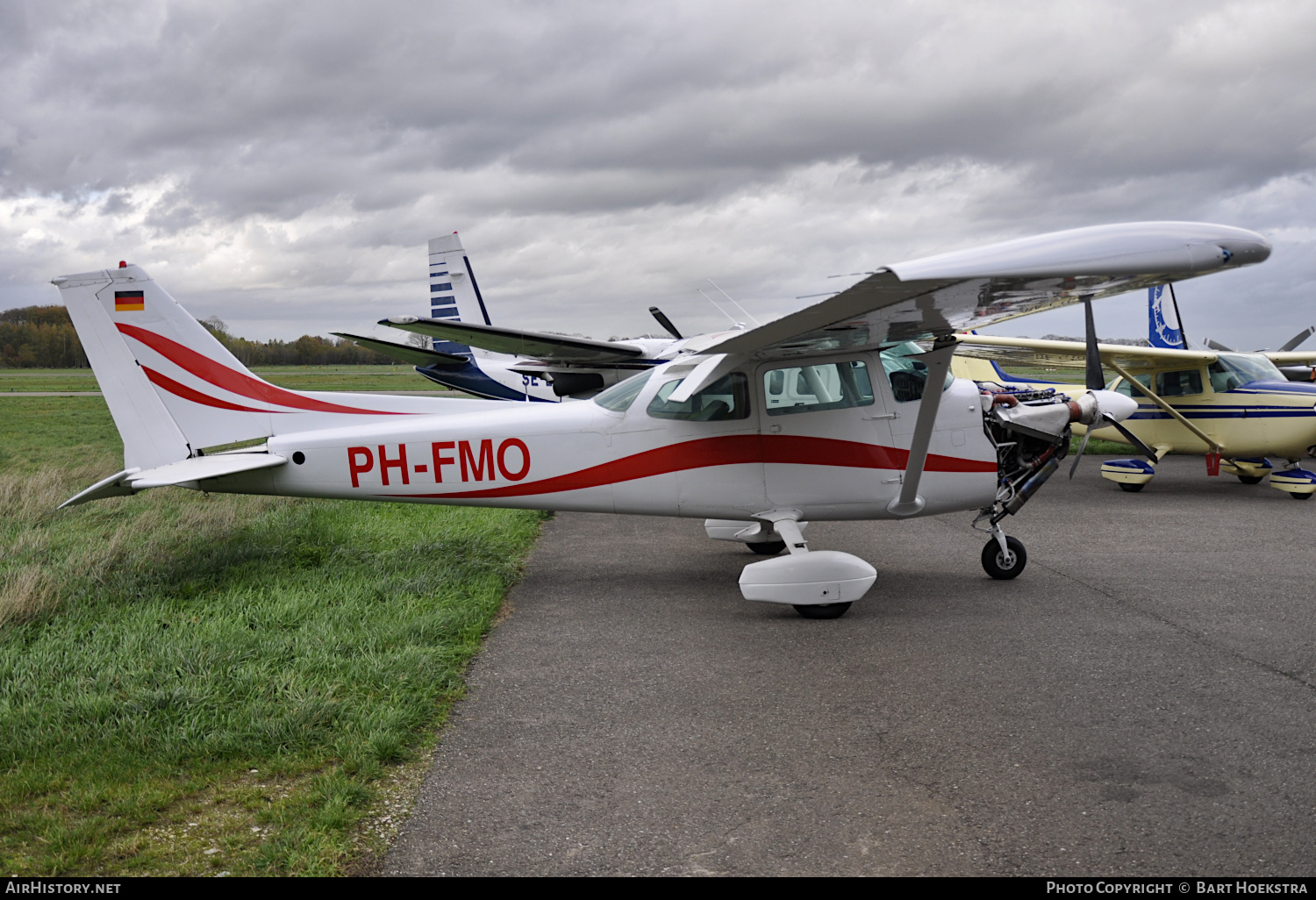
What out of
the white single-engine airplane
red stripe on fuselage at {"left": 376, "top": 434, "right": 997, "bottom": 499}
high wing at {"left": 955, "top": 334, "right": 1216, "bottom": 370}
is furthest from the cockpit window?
high wing at {"left": 955, "top": 334, "right": 1216, "bottom": 370}

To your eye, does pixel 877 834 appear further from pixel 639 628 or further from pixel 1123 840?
pixel 639 628

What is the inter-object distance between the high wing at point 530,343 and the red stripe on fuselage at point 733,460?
25.1 ft

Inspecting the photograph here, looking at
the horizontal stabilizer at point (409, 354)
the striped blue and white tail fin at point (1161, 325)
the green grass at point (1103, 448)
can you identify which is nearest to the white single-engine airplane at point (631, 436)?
the horizontal stabilizer at point (409, 354)

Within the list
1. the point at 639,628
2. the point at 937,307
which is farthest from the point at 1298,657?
the point at 639,628

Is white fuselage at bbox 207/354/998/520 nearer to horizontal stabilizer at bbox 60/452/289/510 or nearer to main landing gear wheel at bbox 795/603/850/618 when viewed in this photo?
horizontal stabilizer at bbox 60/452/289/510

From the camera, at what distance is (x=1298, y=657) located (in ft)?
16.9

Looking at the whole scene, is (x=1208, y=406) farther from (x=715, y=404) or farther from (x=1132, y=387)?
(x=715, y=404)

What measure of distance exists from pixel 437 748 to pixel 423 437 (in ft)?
11.1

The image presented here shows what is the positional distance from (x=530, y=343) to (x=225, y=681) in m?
11.2

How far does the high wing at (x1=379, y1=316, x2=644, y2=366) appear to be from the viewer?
1475 centimetres

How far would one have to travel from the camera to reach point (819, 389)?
6.82 meters

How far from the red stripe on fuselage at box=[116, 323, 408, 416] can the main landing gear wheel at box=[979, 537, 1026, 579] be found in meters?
5.08

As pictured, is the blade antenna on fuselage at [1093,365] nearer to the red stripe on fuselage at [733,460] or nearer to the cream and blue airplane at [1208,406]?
the red stripe on fuselage at [733,460]

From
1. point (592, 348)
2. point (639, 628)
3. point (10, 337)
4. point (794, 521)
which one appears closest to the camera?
point (639, 628)
